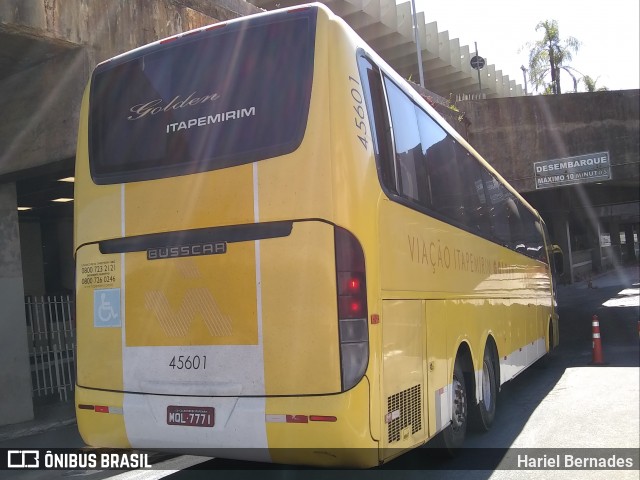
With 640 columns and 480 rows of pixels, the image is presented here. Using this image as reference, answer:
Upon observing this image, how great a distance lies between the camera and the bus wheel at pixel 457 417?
5.68 metres

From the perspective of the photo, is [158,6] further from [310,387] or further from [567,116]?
[567,116]

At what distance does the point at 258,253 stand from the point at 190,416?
4.20 ft

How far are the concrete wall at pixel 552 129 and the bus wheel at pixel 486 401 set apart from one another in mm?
13236

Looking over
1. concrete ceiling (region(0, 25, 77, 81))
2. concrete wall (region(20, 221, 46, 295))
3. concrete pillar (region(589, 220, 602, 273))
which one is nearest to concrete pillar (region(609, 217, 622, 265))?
concrete pillar (region(589, 220, 602, 273))

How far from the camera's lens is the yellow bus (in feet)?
13.1

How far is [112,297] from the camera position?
4746 millimetres

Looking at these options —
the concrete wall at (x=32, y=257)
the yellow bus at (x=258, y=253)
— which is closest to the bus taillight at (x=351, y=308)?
the yellow bus at (x=258, y=253)

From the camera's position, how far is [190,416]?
4.25 metres

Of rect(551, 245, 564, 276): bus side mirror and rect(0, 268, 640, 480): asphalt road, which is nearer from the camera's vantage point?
rect(0, 268, 640, 480): asphalt road

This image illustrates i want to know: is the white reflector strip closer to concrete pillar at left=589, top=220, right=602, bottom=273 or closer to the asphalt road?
the asphalt road

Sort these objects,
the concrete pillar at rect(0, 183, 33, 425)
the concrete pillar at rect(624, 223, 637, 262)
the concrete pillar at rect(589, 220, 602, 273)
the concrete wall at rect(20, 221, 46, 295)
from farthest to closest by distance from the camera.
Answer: the concrete pillar at rect(624, 223, 637, 262)
the concrete pillar at rect(589, 220, 602, 273)
the concrete wall at rect(20, 221, 46, 295)
the concrete pillar at rect(0, 183, 33, 425)

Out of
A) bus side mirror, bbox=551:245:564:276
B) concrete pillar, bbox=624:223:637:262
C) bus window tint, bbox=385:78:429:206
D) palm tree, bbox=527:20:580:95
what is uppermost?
palm tree, bbox=527:20:580:95

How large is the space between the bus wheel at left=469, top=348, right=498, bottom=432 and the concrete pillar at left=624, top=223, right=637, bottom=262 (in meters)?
60.6

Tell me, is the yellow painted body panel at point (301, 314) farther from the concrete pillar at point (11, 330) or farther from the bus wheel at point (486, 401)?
the concrete pillar at point (11, 330)
